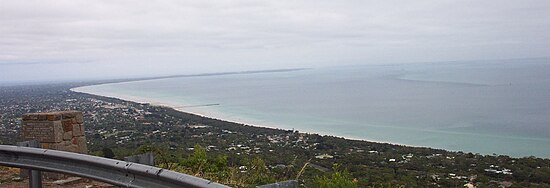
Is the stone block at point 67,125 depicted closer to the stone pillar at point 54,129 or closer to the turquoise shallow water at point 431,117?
the stone pillar at point 54,129

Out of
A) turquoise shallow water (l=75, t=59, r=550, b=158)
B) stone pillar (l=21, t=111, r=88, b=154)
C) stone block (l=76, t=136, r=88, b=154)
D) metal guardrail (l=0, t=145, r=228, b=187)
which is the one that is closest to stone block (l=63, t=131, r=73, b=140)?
stone pillar (l=21, t=111, r=88, b=154)

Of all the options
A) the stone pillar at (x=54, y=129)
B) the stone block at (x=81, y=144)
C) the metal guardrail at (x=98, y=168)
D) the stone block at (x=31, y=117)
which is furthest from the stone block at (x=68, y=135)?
the metal guardrail at (x=98, y=168)

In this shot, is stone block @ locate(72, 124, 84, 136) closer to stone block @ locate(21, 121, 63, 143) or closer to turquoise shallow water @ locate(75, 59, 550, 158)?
stone block @ locate(21, 121, 63, 143)

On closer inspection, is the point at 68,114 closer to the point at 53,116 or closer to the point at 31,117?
the point at 53,116

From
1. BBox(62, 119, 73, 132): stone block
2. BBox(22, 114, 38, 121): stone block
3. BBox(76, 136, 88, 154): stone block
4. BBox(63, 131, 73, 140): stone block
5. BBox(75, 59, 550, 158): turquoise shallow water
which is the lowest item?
BBox(75, 59, 550, 158): turquoise shallow water

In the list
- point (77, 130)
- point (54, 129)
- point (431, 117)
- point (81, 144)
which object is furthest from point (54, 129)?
point (431, 117)

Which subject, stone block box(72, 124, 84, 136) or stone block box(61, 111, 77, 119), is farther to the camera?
stone block box(72, 124, 84, 136)
